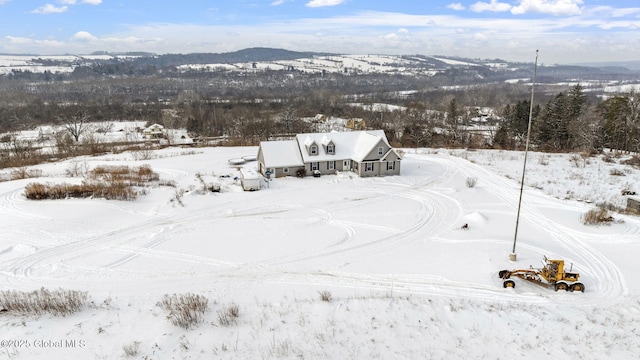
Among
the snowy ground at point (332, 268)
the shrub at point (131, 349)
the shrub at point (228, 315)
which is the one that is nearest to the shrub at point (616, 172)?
the snowy ground at point (332, 268)

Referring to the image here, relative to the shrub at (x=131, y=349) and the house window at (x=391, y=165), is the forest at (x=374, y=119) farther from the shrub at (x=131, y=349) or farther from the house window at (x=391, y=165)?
the shrub at (x=131, y=349)

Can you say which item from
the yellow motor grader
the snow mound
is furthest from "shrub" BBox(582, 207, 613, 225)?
the yellow motor grader

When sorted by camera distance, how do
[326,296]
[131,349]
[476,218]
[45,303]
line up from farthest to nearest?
[476,218]
[326,296]
[45,303]
[131,349]

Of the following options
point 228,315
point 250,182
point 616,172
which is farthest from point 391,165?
point 228,315

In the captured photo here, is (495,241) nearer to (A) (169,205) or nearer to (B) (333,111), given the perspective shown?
(A) (169,205)

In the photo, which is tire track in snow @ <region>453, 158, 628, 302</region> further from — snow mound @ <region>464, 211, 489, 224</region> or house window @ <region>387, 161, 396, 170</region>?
house window @ <region>387, 161, 396, 170</region>

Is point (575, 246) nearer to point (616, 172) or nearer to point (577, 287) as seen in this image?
point (577, 287)
